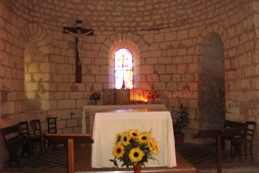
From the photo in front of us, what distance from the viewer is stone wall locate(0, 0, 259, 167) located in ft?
25.7

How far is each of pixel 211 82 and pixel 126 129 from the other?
4.80m

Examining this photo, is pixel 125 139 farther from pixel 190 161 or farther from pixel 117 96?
pixel 117 96

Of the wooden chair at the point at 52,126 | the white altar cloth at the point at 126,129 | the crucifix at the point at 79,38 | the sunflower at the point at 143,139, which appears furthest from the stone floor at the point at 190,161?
the sunflower at the point at 143,139

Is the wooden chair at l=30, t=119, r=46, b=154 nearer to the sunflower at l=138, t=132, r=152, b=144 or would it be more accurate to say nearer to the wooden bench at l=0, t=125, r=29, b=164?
the wooden bench at l=0, t=125, r=29, b=164

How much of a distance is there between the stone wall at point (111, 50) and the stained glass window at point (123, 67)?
0.40 m

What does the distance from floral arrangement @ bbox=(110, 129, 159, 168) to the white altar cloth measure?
2.06m

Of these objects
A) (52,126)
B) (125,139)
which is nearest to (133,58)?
(52,126)

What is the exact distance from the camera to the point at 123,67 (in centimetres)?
1120

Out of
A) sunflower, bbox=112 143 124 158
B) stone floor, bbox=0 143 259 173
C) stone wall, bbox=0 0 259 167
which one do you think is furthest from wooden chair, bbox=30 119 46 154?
sunflower, bbox=112 143 124 158

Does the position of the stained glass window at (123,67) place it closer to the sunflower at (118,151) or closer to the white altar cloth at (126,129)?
the white altar cloth at (126,129)

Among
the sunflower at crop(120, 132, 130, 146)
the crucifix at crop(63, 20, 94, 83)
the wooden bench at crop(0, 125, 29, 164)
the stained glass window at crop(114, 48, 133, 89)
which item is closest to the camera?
the sunflower at crop(120, 132, 130, 146)

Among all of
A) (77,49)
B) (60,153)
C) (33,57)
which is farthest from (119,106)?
(33,57)

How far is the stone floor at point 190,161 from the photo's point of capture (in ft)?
20.4

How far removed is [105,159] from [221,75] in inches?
214
